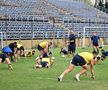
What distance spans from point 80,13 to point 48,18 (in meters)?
11.6

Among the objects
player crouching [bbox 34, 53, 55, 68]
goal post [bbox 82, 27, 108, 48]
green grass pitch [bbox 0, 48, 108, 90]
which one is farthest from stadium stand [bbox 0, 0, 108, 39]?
green grass pitch [bbox 0, 48, 108, 90]

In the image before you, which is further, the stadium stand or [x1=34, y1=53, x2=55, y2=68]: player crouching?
the stadium stand

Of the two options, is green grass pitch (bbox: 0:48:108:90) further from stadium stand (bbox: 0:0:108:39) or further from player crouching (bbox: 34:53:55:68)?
stadium stand (bbox: 0:0:108:39)

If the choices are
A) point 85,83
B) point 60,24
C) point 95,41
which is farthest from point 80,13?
point 85,83

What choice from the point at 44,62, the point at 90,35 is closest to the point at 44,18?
the point at 90,35

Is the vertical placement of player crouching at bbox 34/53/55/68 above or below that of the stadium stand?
below

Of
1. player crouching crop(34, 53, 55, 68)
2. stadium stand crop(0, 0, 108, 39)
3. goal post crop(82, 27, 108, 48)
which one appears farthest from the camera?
goal post crop(82, 27, 108, 48)

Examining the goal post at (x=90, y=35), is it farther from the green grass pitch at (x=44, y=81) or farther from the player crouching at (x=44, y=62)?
the green grass pitch at (x=44, y=81)

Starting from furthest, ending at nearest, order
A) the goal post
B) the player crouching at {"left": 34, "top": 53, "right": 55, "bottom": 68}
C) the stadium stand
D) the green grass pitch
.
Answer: the goal post, the stadium stand, the player crouching at {"left": 34, "top": 53, "right": 55, "bottom": 68}, the green grass pitch

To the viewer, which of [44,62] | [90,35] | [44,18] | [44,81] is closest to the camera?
[44,81]

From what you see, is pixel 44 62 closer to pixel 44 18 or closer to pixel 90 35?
pixel 44 18

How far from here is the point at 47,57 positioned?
76.9 ft

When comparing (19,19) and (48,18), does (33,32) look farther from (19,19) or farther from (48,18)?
(48,18)

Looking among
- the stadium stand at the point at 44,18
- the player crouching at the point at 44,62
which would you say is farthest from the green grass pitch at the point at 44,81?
A: the stadium stand at the point at 44,18
